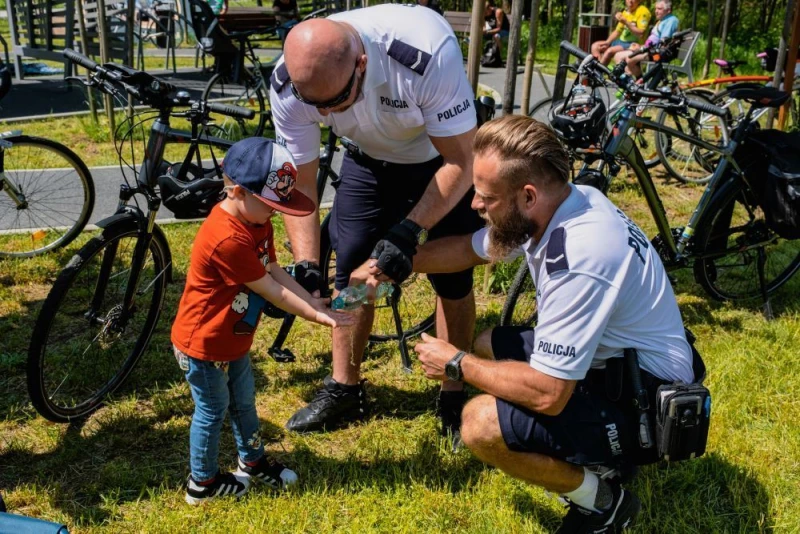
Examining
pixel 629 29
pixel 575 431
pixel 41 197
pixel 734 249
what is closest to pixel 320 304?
pixel 575 431

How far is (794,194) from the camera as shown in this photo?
424 centimetres

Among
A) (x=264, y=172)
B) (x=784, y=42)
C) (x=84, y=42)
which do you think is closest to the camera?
(x=264, y=172)

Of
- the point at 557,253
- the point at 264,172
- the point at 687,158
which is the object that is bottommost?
the point at 687,158

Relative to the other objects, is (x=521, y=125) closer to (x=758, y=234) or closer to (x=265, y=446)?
(x=265, y=446)

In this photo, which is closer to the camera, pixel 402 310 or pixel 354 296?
pixel 354 296

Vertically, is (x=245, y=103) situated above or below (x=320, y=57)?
below

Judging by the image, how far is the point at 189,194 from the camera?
3.40m

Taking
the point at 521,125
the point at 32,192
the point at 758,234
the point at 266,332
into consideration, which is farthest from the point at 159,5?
the point at 521,125

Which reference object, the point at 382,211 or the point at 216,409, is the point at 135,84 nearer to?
the point at 382,211

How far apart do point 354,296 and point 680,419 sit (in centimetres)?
136

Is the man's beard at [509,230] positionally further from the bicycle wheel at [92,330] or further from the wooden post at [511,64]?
the wooden post at [511,64]

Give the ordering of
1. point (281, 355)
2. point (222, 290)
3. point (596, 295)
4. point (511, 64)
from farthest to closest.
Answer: point (511, 64), point (281, 355), point (222, 290), point (596, 295)

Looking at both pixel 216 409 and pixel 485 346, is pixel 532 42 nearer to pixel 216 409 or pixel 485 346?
pixel 485 346

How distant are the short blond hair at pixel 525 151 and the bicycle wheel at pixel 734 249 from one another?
255 centimetres
